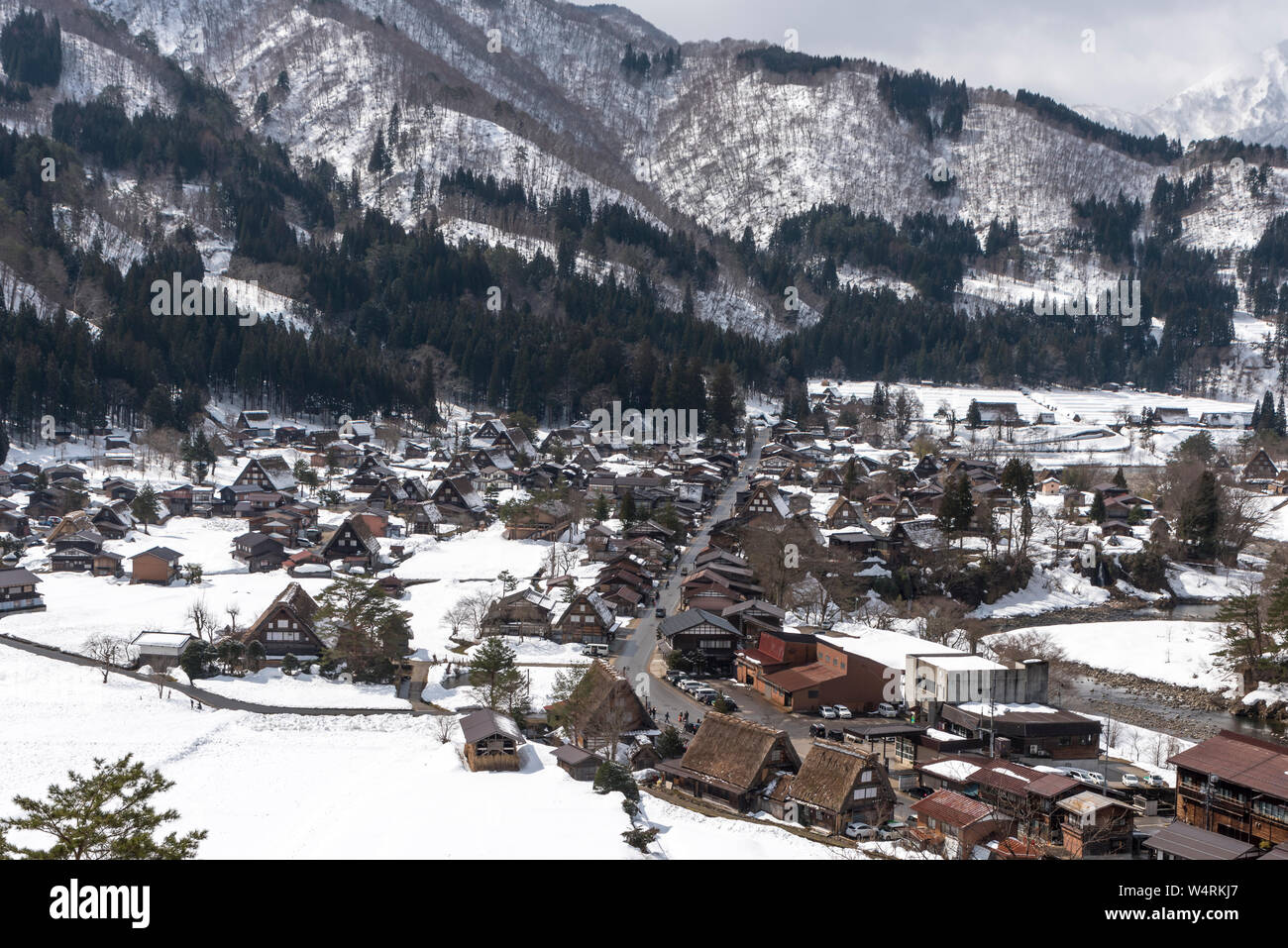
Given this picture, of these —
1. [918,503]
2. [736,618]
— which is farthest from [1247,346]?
[736,618]

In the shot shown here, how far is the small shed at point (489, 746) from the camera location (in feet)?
56.7

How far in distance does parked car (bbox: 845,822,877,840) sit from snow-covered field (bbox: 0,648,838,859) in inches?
47.6

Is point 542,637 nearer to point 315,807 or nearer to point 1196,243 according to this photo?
point 315,807

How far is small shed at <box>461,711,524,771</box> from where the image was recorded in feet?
56.7

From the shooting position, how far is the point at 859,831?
51.4 ft

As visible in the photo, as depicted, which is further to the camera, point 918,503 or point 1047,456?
point 1047,456

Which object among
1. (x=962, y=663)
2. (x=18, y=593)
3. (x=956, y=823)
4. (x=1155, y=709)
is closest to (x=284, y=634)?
(x=18, y=593)

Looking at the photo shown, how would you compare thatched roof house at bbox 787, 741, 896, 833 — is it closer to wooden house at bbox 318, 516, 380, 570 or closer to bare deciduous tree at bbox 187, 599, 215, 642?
bare deciduous tree at bbox 187, 599, 215, 642

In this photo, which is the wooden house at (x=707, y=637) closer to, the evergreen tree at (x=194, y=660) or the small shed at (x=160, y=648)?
the evergreen tree at (x=194, y=660)

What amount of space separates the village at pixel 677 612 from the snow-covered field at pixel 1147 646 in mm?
1206

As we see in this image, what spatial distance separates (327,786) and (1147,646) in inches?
963

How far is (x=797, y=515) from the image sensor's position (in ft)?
130
